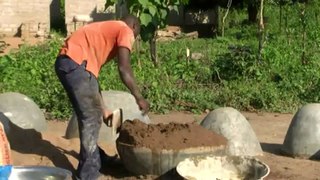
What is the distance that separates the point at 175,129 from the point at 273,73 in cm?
621

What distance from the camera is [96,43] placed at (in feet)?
21.2

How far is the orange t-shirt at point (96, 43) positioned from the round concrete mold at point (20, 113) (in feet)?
4.94

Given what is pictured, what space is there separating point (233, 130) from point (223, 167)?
939 mm

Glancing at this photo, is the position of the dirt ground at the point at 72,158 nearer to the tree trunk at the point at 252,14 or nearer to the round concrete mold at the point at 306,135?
the round concrete mold at the point at 306,135

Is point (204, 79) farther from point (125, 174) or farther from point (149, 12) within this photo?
point (125, 174)

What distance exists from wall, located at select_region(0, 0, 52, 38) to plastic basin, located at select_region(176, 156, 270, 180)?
16.9 m

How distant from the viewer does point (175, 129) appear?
22.4 ft

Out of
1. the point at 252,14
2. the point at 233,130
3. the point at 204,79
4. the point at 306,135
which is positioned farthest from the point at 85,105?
the point at 252,14

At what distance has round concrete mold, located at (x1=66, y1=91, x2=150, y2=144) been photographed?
7.74 m

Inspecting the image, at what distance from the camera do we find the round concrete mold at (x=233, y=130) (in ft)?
24.6

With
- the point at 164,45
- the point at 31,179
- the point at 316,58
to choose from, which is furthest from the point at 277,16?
the point at 31,179

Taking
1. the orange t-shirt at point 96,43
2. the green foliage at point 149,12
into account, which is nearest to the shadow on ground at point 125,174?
the orange t-shirt at point 96,43

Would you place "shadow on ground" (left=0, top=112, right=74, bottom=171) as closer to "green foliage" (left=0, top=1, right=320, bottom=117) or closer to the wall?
"green foliage" (left=0, top=1, right=320, bottom=117)

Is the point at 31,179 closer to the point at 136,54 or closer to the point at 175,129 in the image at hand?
the point at 175,129
